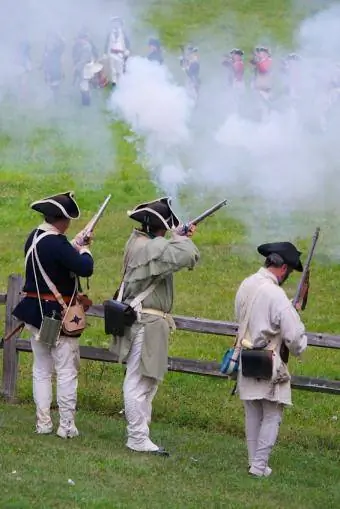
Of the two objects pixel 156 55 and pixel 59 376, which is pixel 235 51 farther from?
pixel 59 376

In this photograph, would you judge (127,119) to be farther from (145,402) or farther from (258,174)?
(145,402)

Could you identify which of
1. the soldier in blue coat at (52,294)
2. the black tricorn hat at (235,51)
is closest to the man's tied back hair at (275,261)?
the soldier in blue coat at (52,294)

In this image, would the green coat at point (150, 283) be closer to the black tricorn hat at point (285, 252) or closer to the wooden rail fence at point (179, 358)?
the black tricorn hat at point (285, 252)

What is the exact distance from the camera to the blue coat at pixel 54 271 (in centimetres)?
948

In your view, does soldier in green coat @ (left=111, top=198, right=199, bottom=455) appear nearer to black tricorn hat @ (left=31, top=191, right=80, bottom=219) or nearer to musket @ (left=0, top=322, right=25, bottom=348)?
black tricorn hat @ (left=31, top=191, right=80, bottom=219)

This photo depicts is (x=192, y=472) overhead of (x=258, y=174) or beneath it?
beneath

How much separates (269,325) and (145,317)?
1247 millimetres

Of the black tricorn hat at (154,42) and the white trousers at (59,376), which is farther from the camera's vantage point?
the black tricorn hat at (154,42)

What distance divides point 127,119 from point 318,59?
4.00 meters

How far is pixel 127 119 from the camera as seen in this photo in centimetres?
1448

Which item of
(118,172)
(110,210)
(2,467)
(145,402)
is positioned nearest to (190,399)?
(145,402)

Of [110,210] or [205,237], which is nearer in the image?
[205,237]

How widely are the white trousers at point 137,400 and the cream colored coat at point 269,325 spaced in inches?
41.0

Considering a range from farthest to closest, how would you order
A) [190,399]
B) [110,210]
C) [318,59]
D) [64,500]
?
1. [110,210]
2. [318,59]
3. [190,399]
4. [64,500]
